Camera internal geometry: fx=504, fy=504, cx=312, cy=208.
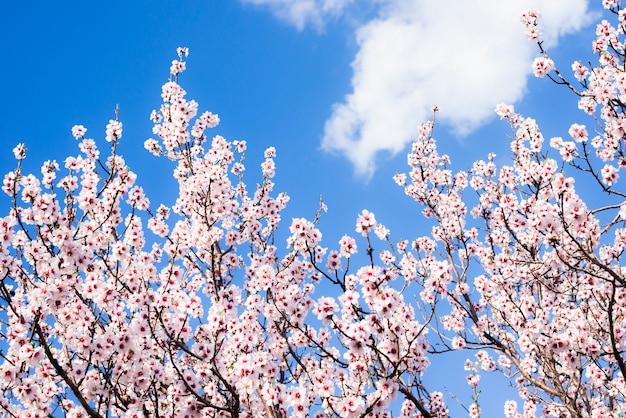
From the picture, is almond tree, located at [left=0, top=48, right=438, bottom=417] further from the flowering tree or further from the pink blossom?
the pink blossom

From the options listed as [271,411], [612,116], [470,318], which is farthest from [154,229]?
[612,116]

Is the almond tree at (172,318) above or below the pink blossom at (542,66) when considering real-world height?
below

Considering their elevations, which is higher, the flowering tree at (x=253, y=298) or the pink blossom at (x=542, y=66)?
the pink blossom at (x=542, y=66)

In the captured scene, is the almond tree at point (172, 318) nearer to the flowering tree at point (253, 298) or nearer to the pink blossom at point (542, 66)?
the flowering tree at point (253, 298)

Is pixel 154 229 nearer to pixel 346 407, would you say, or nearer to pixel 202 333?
pixel 202 333

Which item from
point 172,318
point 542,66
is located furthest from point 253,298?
point 542,66

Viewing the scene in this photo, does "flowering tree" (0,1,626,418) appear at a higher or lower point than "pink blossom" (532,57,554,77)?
lower

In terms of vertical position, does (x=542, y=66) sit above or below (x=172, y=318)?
above

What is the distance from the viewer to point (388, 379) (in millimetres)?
6309

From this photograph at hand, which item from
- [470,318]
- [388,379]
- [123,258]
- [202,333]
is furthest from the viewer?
[470,318]

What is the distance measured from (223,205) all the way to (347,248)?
141 inches

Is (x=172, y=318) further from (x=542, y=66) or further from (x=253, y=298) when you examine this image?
(x=542, y=66)

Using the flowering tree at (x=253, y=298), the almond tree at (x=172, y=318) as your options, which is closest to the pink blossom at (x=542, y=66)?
the flowering tree at (x=253, y=298)

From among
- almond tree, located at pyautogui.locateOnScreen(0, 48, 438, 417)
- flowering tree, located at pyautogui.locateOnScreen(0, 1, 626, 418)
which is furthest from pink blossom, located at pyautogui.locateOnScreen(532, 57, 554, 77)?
almond tree, located at pyautogui.locateOnScreen(0, 48, 438, 417)
